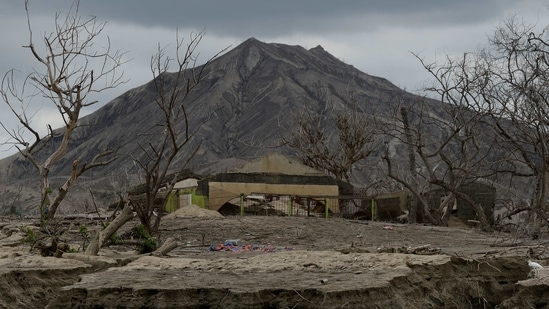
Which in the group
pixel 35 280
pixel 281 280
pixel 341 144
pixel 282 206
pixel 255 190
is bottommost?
pixel 35 280

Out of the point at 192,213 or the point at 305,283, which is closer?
the point at 305,283

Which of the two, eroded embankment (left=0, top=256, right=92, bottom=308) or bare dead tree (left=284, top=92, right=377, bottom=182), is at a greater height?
bare dead tree (left=284, top=92, right=377, bottom=182)

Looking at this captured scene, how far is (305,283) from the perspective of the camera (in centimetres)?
634

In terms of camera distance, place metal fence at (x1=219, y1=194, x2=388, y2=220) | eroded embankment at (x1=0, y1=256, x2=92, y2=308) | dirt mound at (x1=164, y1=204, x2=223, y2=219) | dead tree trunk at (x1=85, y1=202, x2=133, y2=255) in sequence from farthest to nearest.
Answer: metal fence at (x1=219, y1=194, x2=388, y2=220) → dirt mound at (x1=164, y1=204, x2=223, y2=219) → dead tree trunk at (x1=85, y1=202, x2=133, y2=255) → eroded embankment at (x1=0, y1=256, x2=92, y2=308)

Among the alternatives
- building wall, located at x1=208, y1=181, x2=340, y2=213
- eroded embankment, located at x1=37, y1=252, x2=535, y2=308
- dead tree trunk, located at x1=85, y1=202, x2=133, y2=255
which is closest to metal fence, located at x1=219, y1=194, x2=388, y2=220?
building wall, located at x1=208, y1=181, x2=340, y2=213

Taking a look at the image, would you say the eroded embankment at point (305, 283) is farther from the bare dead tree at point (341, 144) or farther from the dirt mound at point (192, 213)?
the bare dead tree at point (341, 144)

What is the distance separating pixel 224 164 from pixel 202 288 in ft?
208

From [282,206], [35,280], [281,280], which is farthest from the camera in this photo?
[282,206]

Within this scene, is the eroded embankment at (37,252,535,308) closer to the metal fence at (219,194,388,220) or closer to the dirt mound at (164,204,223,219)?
the dirt mound at (164,204,223,219)

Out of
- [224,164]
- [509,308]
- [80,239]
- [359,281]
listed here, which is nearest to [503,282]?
[509,308]

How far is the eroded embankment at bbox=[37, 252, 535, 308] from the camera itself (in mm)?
6078

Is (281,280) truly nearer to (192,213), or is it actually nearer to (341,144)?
(192,213)

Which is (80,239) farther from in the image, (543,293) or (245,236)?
(543,293)

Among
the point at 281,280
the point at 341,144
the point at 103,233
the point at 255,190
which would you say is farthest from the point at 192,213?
the point at 341,144
